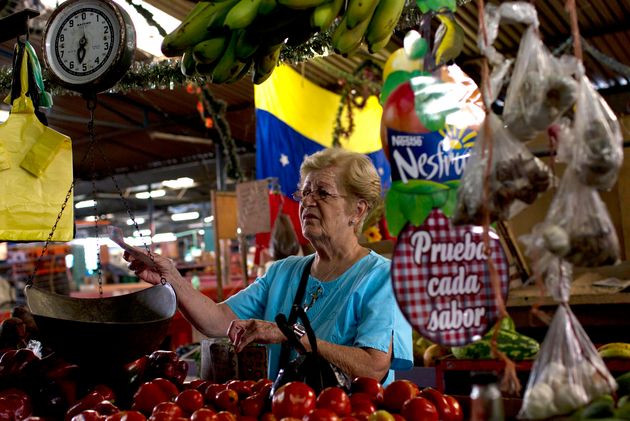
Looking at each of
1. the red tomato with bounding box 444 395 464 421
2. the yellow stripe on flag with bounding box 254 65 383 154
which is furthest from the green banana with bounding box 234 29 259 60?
the yellow stripe on flag with bounding box 254 65 383 154

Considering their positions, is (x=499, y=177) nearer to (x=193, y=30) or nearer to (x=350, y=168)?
(x=193, y=30)

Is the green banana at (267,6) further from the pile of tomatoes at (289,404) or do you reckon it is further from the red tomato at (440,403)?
the red tomato at (440,403)

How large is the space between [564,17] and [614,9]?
369 millimetres

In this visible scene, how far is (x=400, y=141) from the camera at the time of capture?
1198 mm

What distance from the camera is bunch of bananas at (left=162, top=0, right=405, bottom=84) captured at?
144 centimetres

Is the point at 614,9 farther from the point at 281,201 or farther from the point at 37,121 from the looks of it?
the point at 37,121

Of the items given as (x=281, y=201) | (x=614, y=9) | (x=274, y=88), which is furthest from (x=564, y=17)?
(x=281, y=201)

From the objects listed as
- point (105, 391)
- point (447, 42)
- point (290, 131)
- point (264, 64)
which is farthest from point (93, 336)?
point (290, 131)

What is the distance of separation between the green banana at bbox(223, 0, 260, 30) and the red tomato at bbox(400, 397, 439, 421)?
0.96 meters

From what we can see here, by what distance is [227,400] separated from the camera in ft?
5.32

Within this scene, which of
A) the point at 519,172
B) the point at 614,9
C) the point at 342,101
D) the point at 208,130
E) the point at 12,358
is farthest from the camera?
the point at 208,130

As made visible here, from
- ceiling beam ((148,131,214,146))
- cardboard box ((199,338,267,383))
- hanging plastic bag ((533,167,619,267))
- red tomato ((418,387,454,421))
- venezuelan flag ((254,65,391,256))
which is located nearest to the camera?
hanging plastic bag ((533,167,619,267))

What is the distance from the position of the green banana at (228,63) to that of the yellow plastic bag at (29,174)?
103 centimetres

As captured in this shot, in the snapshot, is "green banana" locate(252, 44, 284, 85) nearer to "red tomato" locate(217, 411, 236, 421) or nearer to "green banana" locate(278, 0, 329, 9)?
"green banana" locate(278, 0, 329, 9)
